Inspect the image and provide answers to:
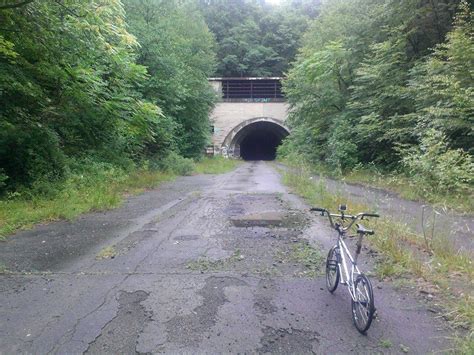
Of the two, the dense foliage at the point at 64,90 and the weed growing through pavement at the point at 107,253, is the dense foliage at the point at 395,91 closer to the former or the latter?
the weed growing through pavement at the point at 107,253

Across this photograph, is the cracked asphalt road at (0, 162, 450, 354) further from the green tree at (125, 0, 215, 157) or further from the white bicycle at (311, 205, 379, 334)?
the green tree at (125, 0, 215, 157)

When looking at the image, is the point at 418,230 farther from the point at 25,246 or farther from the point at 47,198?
the point at 47,198

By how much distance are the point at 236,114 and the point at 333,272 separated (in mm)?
45911

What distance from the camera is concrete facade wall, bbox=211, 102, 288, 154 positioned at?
4906 cm

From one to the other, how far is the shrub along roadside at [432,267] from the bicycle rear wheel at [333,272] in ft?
2.95

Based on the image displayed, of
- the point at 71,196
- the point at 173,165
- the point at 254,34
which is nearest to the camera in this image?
the point at 71,196

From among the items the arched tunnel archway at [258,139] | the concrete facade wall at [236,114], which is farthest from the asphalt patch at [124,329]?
the arched tunnel archway at [258,139]

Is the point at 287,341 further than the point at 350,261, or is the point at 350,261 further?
the point at 350,261

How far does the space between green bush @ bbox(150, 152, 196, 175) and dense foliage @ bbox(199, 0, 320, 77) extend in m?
32.9

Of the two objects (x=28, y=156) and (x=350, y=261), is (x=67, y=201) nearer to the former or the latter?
(x=28, y=156)

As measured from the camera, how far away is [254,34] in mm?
57531

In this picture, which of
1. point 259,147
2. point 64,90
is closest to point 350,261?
point 64,90

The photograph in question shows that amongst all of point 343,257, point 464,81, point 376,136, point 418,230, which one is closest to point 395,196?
point 464,81

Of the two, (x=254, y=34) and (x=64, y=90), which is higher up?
(x=254, y=34)
